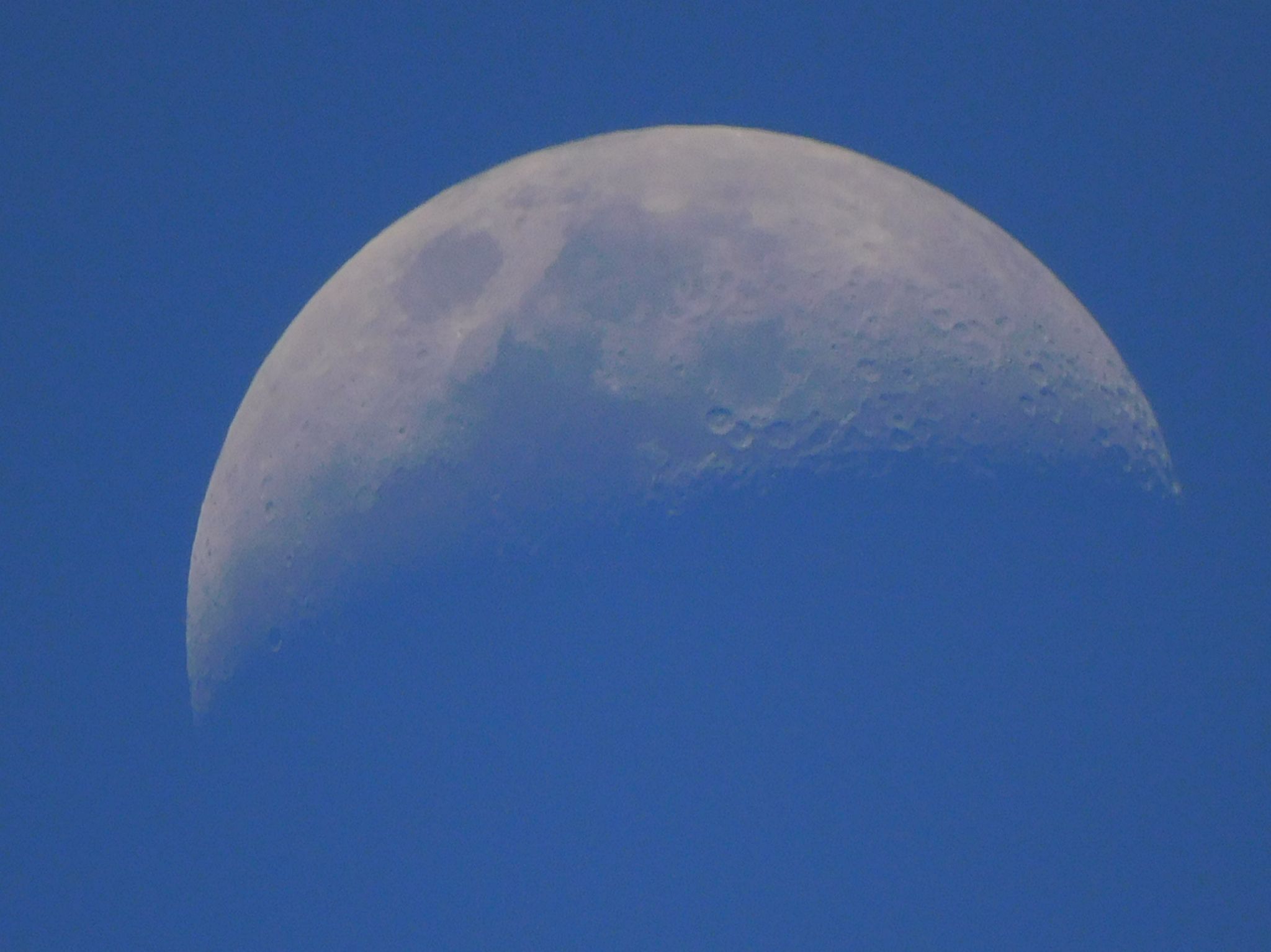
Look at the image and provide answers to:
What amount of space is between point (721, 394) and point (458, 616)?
1378 millimetres

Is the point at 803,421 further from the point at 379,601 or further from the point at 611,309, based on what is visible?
the point at 379,601

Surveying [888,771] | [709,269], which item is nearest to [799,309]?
[709,269]

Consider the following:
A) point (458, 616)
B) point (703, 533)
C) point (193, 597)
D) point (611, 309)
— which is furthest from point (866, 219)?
point (193, 597)

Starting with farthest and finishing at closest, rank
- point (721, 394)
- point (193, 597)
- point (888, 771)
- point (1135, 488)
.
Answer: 1. point (193, 597)
2. point (1135, 488)
3. point (721, 394)
4. point (888, 771)

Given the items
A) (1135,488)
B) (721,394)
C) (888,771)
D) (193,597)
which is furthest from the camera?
(193,597)

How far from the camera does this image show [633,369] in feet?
21.3

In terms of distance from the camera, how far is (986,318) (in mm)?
7230

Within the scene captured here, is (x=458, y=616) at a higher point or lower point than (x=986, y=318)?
lower

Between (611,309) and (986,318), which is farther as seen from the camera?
(986,318)

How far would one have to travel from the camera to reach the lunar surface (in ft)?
21.1

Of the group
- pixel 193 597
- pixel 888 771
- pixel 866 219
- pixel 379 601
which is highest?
pixel 866 219

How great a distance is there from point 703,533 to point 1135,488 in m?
2.39

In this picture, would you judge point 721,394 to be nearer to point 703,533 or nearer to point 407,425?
point 703,533

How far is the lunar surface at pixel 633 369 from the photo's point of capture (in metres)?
6.42
